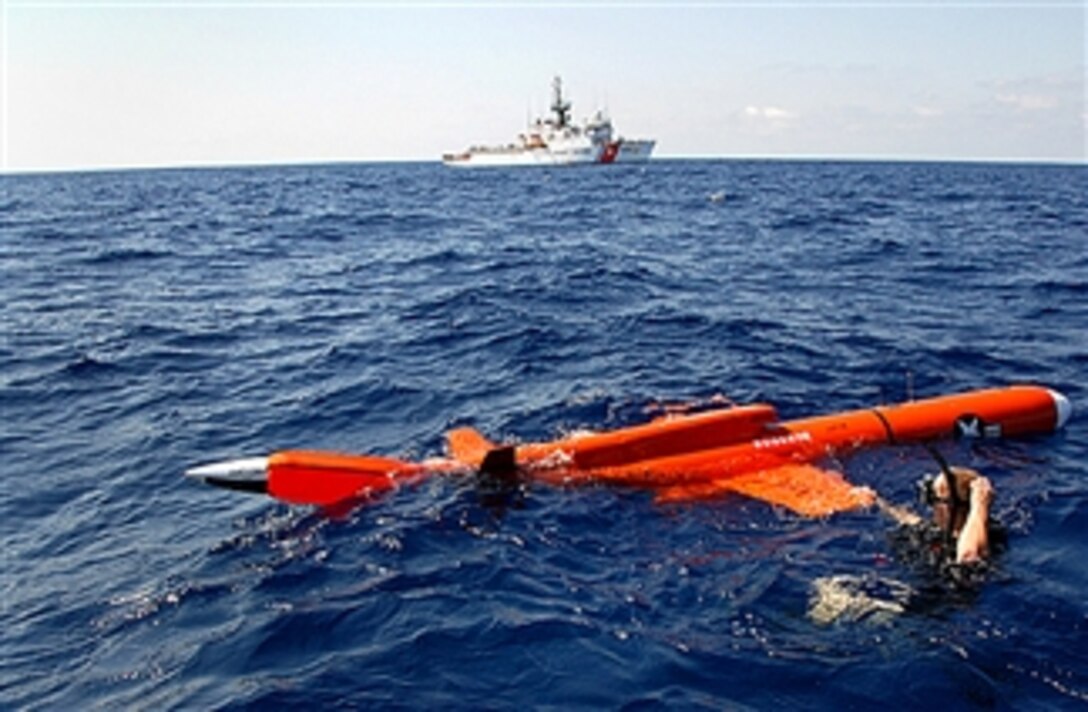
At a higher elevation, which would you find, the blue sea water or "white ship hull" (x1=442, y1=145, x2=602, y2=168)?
"white ship hull" (x1=442, y1=145, x2=602, y2=168)

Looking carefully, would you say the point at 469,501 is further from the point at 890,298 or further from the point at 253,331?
the point at 890,298

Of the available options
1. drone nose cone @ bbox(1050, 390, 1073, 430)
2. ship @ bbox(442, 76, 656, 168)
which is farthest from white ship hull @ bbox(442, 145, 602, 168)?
drone nose cone @ bbox(1050, 390, 1073, 430)

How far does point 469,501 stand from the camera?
32.8ft

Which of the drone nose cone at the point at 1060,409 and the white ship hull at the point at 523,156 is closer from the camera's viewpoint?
the drone nose cone at the point at 1060,409

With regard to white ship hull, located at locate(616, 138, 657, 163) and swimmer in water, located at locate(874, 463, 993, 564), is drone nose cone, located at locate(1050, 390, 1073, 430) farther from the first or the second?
white ship hull, located at locate(616, 138, 657, 163)

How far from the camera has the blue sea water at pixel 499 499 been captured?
6793 millimetres

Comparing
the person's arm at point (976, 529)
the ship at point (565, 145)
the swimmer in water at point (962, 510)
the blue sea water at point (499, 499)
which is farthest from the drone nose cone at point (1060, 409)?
the ship at point (565, 145)

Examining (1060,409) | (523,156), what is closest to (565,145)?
(523,156)

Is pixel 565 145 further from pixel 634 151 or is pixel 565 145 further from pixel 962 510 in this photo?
pixel 962 510

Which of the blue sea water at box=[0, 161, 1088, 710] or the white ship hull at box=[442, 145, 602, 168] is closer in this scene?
the blue sea water at box=[0, 161, 1088, 710]

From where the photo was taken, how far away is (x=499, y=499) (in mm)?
10086

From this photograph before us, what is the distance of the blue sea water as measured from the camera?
6.79 meters

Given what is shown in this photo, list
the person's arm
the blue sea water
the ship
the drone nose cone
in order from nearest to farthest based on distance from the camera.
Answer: the blue sea water < the person's arm < the drone nose cone < the ship

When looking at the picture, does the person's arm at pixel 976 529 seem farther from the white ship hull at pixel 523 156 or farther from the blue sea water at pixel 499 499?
the white ship hull at pixel 523 156
